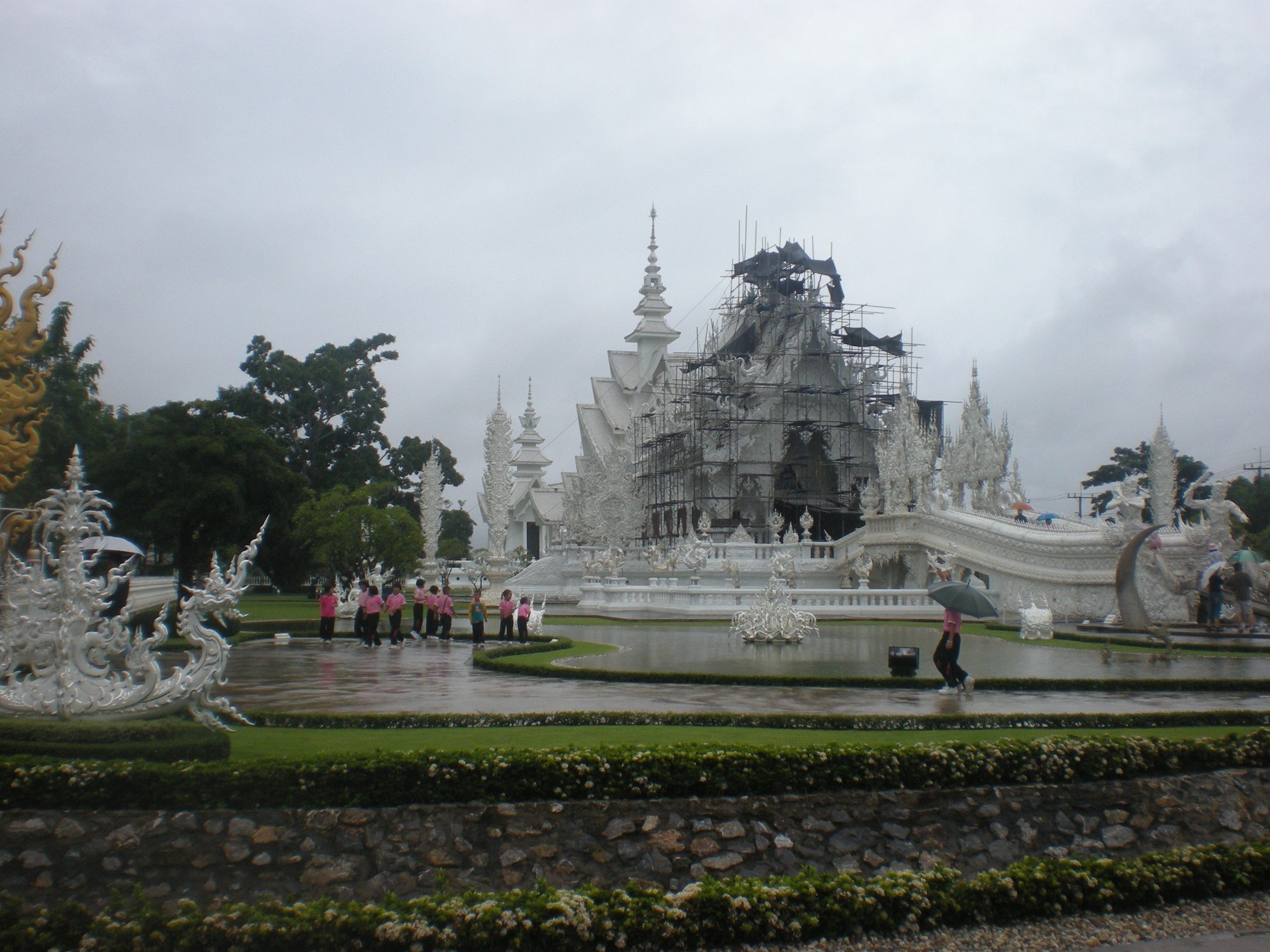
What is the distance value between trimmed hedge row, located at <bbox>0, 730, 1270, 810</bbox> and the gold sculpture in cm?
433

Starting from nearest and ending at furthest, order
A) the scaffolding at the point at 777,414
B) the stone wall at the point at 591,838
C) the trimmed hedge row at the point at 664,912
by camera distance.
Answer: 1. the trimmed hedge row at the point at 664,912
2. the stone wall at the point at 591,838
3. the scaffolding at the point at 777,414

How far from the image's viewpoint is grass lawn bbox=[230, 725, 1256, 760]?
8.80 meters

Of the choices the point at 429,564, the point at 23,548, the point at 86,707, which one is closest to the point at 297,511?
the point at 429,564

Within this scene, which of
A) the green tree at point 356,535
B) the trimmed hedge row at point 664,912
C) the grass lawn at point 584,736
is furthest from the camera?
the green tree at point 356,535

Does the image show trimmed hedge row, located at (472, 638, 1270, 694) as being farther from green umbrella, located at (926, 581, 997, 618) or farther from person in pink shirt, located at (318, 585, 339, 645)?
person in pink shirt, located at (318, 585, 339, 645)

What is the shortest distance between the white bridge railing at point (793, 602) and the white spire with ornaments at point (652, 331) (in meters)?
27.8

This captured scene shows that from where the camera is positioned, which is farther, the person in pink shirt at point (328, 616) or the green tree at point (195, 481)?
the green tree at point (195, 481)

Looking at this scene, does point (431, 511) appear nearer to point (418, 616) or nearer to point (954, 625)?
point (418, 616)

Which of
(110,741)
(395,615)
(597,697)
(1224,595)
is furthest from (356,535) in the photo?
(110,741)

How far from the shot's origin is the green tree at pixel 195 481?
1019 inches

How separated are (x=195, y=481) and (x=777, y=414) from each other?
2850 cm

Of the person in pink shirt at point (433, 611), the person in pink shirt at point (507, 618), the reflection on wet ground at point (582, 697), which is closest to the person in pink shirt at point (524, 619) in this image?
the person in pink shirt at point (507, 618)

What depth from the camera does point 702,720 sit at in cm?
1043

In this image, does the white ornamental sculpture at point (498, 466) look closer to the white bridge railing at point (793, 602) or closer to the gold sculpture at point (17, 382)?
the white bridge railing at point (793, 602)
